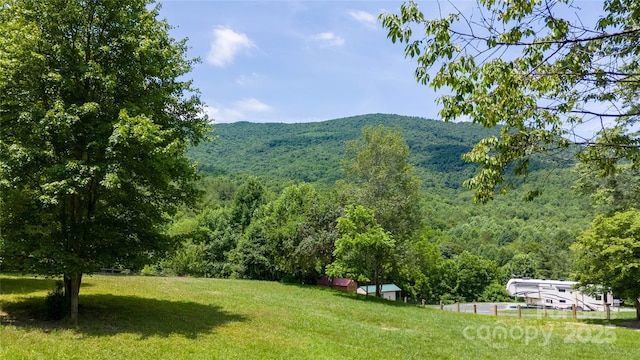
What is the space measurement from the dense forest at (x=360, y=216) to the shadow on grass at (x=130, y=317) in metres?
1.93

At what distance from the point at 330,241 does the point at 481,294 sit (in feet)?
169

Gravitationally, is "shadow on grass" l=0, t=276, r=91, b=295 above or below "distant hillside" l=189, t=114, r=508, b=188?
below

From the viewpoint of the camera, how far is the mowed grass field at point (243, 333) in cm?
942

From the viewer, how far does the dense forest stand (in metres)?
28.5

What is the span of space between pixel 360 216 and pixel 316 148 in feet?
407

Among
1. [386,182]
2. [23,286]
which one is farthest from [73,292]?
[386,182]

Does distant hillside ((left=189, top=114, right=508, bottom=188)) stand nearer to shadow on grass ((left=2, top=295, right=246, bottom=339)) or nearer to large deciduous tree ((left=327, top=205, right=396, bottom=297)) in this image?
large deciduous tree ((left=327, top=205, right=396, bottom=297))

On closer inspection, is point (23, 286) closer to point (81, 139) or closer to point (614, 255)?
point (81, 139)

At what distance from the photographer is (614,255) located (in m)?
21.7

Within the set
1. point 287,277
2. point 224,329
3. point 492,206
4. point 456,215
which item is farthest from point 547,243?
point 224,329

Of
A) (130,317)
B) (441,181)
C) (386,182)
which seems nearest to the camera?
(130,317)

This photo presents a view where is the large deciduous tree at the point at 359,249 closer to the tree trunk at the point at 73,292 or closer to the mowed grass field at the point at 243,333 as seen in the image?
the mowed grass field at the point at 243,333

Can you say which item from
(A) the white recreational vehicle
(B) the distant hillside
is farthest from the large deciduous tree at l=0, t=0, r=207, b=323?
(B) the distant hillside

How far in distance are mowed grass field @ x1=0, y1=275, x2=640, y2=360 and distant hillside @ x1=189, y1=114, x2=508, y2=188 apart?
88.4 meters
